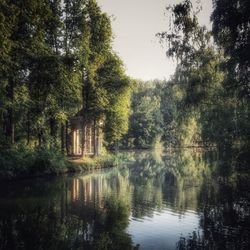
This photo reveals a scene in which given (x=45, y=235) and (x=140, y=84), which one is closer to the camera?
(x=45, y=235)

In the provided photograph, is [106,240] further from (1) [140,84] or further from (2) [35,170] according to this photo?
(1) [140,84]

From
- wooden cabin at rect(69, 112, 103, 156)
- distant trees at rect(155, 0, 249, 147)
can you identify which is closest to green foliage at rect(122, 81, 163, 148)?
wooden cabin at rect(69, 112, 103, 156)

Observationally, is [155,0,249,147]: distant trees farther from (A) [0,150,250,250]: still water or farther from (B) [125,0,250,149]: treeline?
(A) [0,150,250,250]: still water

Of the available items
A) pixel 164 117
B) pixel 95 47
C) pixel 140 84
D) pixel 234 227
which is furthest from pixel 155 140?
pixel 234 227

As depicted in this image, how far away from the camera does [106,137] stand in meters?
56.0

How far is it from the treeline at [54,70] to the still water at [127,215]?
9.80 meters

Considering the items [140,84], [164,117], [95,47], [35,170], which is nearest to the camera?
[35,170]

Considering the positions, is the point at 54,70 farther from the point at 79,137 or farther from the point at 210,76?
the point at 79,137

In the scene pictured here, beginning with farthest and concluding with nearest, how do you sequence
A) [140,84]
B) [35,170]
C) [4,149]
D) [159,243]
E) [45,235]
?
1. [140,84]
2. [35,170]
3. [4,149]
4. [45,235]
5. [159,243]

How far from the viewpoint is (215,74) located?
38.7 metres

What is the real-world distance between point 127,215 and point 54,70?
1977cm

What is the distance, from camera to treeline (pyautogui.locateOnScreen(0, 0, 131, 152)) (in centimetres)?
3312

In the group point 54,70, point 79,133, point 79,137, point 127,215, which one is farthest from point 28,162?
point 79,133

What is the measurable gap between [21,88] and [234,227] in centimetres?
2697
